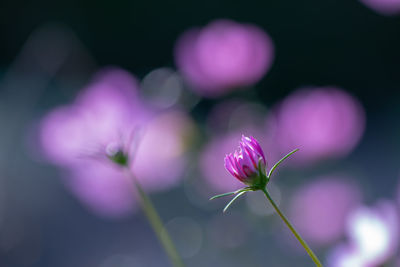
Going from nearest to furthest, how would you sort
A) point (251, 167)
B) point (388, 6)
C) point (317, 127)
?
point (251, 167) → point (388, 6) → point (317, 127)

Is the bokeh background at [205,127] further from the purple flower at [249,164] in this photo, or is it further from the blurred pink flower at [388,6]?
the purple flower at [249,164]

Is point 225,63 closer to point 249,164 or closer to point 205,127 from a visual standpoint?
point 205,127

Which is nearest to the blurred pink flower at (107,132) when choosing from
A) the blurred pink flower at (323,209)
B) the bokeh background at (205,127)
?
the bokeh background at (205,127)

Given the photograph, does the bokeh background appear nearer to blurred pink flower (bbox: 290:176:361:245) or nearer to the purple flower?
blurred pink flower (bbox: 290:176:361:245)

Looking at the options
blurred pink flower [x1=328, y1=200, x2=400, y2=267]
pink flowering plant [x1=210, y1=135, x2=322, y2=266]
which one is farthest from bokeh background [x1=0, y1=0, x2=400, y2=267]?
pink flowering plant [x1=210, y1=135, x2=322, y2=266]

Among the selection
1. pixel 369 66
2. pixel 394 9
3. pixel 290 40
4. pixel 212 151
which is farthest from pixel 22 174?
pixel 394 9

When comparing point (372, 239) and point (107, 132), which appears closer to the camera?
point (372, 239)

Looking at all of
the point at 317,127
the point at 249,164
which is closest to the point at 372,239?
the point at 249,164
